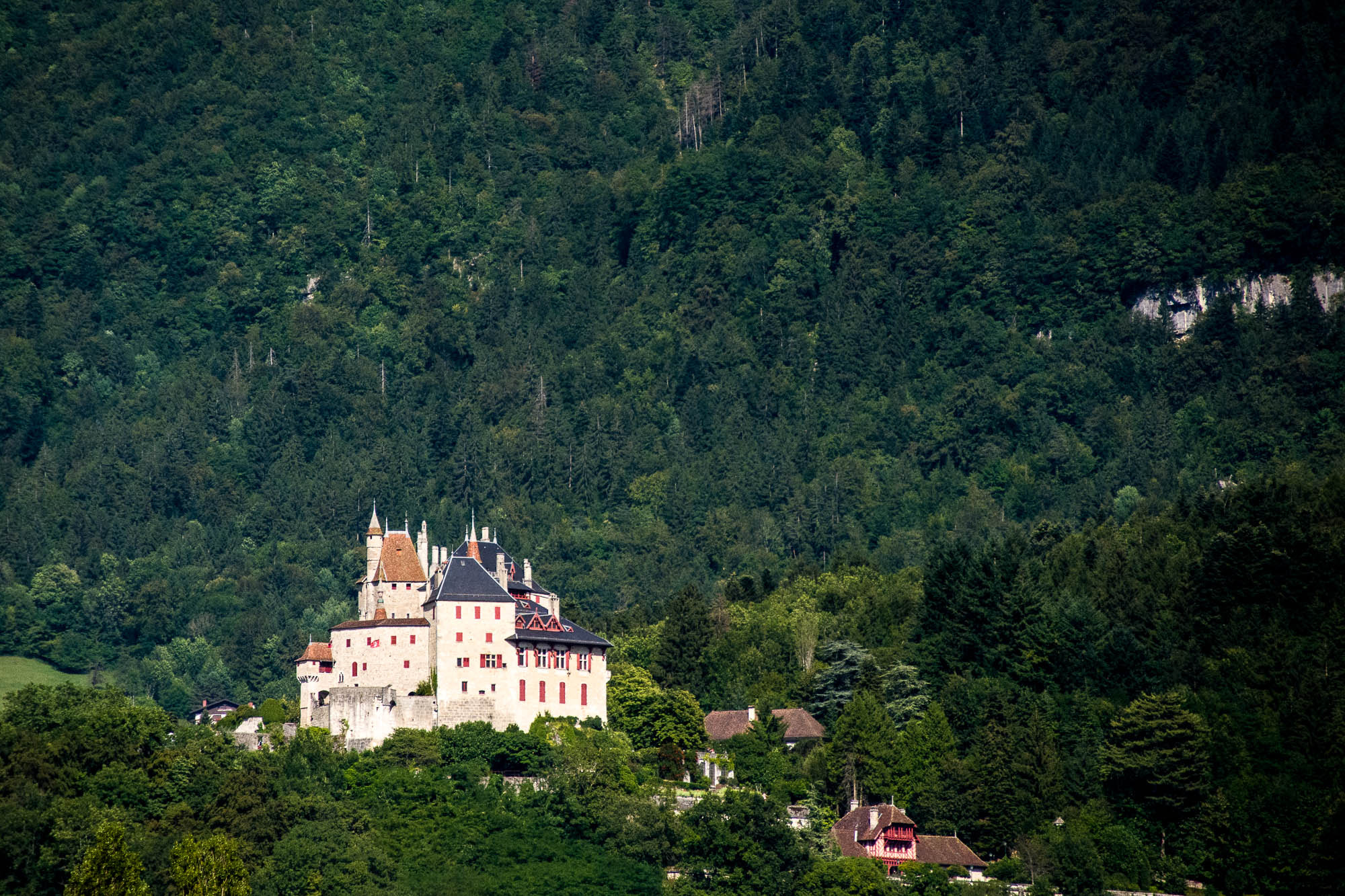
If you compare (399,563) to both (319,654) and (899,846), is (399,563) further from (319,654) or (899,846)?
(899,846)

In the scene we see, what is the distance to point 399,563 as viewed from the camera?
97875 millimetres

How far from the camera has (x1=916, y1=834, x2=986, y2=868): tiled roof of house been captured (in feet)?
290

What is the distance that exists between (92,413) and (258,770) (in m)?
112

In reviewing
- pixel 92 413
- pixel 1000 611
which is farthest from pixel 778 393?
pixel 1000 611

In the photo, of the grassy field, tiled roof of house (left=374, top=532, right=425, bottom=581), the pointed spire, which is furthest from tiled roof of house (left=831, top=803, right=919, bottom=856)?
the grassy field

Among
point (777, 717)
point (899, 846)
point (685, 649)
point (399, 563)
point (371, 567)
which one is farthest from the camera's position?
point (685, 649)

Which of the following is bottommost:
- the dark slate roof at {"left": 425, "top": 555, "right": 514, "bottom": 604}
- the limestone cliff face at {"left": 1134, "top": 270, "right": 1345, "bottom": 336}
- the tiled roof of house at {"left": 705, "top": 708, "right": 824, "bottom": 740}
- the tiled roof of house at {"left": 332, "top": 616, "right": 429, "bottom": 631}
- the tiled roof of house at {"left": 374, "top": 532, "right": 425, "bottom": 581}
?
the tiled roof of house at {"left": 705, "top": 708, "right": 824, "bottom": 740}

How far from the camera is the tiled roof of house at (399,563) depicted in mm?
97375

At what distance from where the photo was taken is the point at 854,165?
188625 mm

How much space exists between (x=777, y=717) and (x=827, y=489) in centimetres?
6429

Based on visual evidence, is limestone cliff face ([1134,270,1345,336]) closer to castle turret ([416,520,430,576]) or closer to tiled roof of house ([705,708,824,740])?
tiled roof of house ([705,708,824,740])

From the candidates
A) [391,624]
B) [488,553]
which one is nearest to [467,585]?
[391,624]

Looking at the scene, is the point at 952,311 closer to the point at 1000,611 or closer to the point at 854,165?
the point at 854,165

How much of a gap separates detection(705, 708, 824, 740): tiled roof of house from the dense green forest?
1.43 metres
